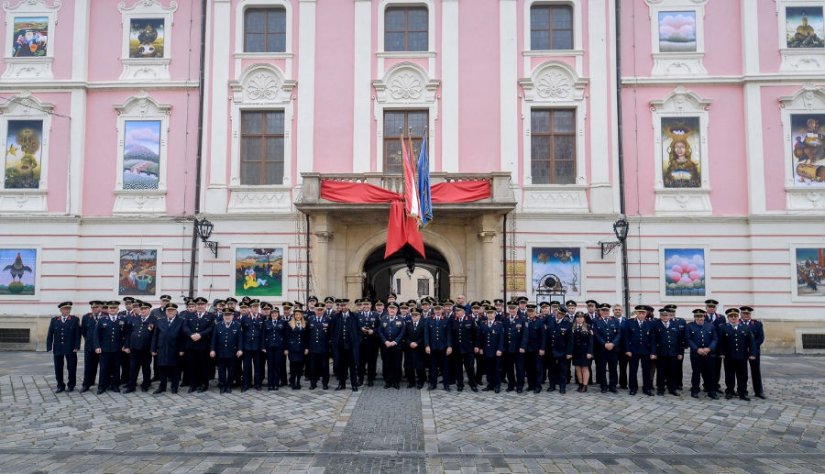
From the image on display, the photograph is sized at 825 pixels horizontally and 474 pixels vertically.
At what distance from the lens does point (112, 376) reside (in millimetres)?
11750

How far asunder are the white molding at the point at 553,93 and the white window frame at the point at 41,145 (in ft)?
51.0

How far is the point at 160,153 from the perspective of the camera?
59.5 ft

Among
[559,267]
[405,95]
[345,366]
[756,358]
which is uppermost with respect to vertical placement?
[405,95]

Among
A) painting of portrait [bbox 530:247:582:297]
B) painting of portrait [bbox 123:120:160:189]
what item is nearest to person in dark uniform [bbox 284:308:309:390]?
painting of portrait [bbox 530:247:582:297]

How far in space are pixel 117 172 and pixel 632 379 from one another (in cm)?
1653

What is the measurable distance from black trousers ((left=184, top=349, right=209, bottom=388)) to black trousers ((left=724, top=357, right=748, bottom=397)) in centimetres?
1042

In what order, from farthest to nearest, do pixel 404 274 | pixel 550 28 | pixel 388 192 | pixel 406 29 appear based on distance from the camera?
pixel 404 274 → pixel 406 29 → pixel 550 28 → pixel 388 192

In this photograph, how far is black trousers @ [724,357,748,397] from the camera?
10.7 m

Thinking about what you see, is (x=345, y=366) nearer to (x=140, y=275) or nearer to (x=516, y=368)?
(x=516, y=368)

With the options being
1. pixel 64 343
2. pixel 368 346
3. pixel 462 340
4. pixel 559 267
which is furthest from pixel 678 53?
pixel 64 343

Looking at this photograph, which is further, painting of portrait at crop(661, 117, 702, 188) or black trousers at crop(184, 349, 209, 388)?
painting of portrait at crop(661, 117, 702, 188)

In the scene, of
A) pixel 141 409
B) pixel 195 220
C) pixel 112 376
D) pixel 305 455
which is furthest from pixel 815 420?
pixel 195 220

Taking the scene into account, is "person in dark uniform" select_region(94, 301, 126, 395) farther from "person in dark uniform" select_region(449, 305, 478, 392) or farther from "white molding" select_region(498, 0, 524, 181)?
"white molding" select_region(498, 0, 524, 181)

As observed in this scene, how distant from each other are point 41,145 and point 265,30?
8.26 metres
